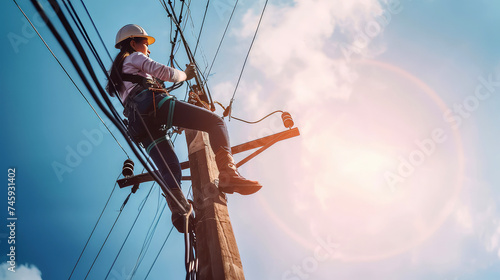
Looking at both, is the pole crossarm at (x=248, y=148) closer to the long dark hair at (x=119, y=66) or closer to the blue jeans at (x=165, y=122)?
the blue jeans at (x=165, y=122)

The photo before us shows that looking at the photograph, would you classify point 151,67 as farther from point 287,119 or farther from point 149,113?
point 287,119

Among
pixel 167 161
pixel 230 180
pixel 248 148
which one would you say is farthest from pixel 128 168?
pixel 230 180

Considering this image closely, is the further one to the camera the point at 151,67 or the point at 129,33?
the point at 129,33

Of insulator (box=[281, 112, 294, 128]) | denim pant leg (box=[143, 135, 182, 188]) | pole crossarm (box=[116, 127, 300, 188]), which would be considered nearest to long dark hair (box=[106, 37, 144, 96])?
denim pant leg (box=[143, 135, 182, 188])

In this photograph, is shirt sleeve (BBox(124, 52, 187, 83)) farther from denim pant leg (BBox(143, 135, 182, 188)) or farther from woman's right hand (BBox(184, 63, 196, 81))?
denim pant leg (BBox(143, 135, 182, 188))

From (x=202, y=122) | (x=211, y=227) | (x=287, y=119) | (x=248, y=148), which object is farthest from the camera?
(x=287, y=119)

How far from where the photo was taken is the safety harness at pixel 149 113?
2367mm

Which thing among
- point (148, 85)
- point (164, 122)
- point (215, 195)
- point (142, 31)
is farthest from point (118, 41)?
point (215, 195)

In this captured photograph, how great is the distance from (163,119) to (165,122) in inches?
1.2

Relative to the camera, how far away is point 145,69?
93.7 inches

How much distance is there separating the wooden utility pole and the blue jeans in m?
0.22

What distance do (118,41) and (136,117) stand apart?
855 millimetres

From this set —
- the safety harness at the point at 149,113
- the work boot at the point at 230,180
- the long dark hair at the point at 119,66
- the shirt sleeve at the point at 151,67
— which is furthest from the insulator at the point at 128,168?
the work boot at the point at 230,180

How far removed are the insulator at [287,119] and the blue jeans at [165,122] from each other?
5.86 ft
